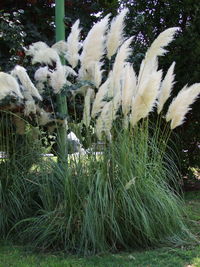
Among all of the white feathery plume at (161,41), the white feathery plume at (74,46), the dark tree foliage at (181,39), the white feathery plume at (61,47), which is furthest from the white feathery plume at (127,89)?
the dark tree foliage at (181,39)

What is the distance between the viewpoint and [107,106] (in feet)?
Answer: 12.4

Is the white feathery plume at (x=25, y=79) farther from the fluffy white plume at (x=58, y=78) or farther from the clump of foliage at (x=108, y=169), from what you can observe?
the fluffy white plume at (x=58, y=78)

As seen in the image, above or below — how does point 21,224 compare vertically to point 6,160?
below

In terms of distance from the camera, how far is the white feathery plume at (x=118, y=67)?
3754mm

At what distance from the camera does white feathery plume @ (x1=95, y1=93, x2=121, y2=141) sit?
376 cm

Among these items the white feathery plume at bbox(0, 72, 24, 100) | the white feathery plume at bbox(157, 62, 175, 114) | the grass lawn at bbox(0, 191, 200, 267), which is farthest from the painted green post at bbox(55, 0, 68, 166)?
the white feathery plume at bbox(157, 62, 175, 114)

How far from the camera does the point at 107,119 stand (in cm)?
378

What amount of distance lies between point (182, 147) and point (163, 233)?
8.50 feet

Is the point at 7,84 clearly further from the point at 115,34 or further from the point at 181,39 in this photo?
the point at 181,39

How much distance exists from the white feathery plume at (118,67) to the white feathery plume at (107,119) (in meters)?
0.13

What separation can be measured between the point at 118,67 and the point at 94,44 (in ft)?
1.07

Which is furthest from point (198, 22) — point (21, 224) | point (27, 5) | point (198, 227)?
point (21, 224)

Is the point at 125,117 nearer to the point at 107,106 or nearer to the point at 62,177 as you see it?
the point at 107,106

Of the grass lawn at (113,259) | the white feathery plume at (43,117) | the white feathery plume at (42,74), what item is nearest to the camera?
the grass lawn at (113,259)
